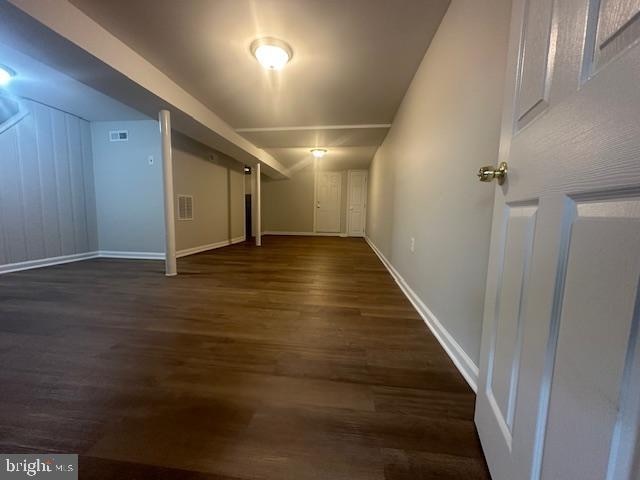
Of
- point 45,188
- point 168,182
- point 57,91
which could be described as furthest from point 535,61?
point 45,188

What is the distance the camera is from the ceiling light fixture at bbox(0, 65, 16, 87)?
2.18 metres

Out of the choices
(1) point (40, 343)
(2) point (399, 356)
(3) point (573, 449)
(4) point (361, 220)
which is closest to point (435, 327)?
(2) point (399, 356)

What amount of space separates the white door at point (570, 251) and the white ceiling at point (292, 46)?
1.33 meters

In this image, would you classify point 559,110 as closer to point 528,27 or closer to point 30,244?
point 528,27

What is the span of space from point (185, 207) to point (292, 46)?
302 centimetres

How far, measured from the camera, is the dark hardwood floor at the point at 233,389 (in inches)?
27.6

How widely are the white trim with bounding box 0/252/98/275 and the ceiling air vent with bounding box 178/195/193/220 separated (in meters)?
1.39

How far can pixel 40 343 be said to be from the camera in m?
1.28

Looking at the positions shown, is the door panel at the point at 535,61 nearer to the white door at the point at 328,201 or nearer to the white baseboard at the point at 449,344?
the white baseboard at the point at 449,344

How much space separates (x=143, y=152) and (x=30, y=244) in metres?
1.74

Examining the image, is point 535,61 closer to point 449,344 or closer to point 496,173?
point 496,173

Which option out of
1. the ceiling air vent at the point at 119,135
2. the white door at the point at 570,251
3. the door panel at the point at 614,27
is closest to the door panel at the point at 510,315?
the white door at the point at 570,251

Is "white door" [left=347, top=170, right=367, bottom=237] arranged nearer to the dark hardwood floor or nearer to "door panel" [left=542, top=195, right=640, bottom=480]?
the dark hardwood floor

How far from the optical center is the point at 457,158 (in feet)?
4.00
